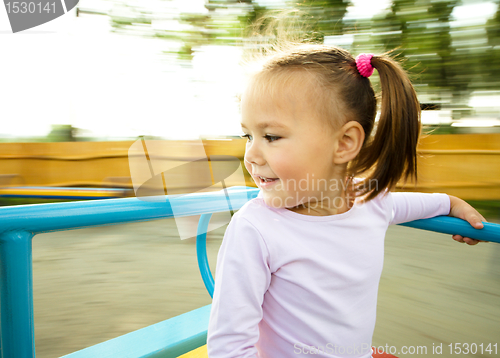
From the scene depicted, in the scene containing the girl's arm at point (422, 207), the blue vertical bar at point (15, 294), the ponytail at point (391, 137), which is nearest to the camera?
the blue vertical bar at point (15, 294)

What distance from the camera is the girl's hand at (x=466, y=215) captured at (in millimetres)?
577

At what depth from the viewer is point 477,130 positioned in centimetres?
329

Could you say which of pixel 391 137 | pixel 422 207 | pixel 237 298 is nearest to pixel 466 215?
pixel 422 207

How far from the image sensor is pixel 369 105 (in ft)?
1.79

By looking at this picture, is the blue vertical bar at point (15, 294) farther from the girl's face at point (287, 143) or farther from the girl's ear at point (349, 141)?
the girl's ear at point (349, 141)

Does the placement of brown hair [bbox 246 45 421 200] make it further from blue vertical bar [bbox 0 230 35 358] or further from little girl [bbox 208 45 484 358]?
blue vertical bar [bbox 0 230 35 358]

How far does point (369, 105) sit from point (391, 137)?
58 millimetres

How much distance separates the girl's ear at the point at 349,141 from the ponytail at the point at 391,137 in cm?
4

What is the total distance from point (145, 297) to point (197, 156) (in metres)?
2.04

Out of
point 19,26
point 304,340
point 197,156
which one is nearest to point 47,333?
point 304,340

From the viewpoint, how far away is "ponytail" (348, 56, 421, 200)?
20.9 inches

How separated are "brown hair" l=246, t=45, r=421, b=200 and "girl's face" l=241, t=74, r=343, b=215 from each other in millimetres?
34

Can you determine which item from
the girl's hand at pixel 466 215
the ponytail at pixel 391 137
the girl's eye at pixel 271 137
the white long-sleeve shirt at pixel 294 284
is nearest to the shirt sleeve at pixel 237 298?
the white long-sleeve shirt at pixel 294 284

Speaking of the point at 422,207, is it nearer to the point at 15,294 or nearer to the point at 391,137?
the point at 391,137
